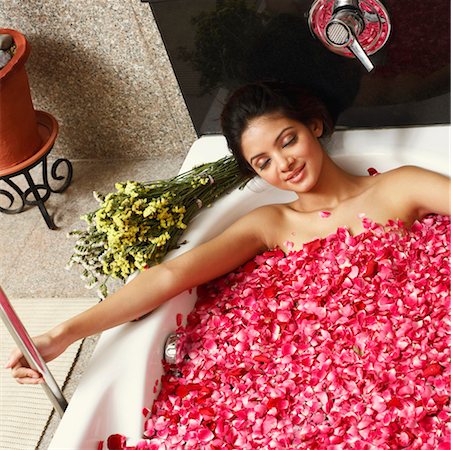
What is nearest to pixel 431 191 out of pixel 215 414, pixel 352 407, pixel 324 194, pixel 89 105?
pixel 324 194

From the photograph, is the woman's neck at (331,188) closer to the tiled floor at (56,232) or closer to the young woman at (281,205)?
the young woman at (281,205)

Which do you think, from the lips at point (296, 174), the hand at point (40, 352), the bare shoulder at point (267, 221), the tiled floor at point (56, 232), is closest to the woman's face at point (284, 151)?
the lips at point (296, 174)

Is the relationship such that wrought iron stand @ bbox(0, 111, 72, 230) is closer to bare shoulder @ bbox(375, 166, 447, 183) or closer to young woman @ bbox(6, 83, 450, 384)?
young woman @ bbox(6, 83, 450, 384)

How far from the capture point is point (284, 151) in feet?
6.44

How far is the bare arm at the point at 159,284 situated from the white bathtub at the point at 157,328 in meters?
0.04

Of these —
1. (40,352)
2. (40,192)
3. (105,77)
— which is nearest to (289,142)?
(40,352)

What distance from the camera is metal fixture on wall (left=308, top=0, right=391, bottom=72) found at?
1.80 meters

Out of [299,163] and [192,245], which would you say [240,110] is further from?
[192,245]

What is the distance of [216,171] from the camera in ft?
7.22

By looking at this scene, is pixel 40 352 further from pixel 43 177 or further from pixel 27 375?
pixel 43 177

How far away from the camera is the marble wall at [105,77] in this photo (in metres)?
2.57

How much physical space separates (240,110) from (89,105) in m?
1.08

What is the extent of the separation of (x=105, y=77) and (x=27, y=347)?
4.82 ft

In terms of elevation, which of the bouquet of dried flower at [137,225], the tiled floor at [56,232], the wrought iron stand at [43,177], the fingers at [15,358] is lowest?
the tiled floor at [56,232]
